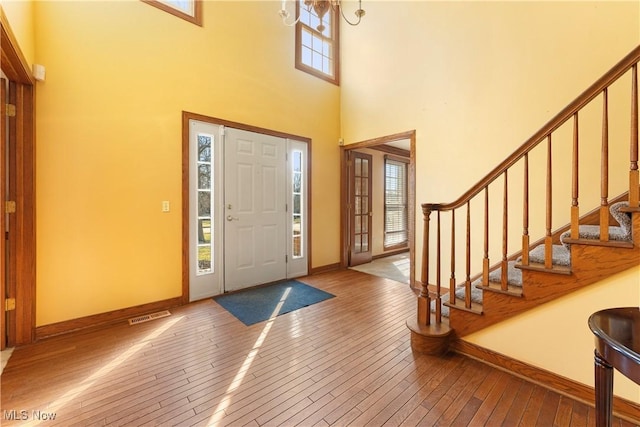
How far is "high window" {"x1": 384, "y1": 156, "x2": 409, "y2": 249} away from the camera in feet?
19.0

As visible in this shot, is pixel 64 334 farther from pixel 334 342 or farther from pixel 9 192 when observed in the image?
pixel 334 342

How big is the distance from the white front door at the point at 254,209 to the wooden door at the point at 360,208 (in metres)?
1.37

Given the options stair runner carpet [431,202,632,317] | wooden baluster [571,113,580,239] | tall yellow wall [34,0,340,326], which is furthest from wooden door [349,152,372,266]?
wooden baluster [571,113,580,239]

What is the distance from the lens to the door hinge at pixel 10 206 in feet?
7.03

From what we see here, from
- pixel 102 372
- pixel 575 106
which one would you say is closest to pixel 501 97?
pixel 575 106

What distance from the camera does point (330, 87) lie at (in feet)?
14.9

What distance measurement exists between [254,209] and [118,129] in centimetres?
165

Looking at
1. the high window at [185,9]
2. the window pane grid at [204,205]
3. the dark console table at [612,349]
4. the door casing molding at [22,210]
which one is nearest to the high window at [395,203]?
the window pane grid at [204,205]

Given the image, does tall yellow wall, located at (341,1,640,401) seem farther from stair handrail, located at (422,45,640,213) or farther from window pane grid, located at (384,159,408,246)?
window pane grid, located at (384,159,408,246)

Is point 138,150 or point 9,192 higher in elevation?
point 138,150

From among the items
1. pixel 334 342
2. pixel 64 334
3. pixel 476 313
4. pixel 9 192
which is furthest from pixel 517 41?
pixel 64 334

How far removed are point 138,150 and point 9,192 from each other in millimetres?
988

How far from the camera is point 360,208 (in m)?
5.14

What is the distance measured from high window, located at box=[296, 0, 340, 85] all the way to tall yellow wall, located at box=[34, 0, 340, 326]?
33.2 inches
